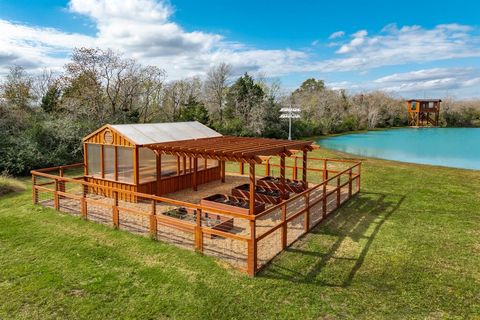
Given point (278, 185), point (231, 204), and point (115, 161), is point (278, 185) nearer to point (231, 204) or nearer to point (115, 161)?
point (231, 204)

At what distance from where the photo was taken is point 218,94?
121ft

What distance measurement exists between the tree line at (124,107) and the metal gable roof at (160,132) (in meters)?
7.50

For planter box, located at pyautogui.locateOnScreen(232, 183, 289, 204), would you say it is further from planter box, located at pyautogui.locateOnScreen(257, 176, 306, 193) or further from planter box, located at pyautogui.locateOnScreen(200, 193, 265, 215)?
planter box, located at pyautogui.locateOnScreen(200, 193, 265, 215)

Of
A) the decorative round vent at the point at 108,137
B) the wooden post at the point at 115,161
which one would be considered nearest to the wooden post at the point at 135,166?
the wooden post at the point at 115,161

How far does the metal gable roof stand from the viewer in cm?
1159

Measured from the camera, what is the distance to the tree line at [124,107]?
1816 cm

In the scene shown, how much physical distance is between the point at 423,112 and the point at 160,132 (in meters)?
63.7

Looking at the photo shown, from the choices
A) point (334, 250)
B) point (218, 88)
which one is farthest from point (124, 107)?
point (334, 250)

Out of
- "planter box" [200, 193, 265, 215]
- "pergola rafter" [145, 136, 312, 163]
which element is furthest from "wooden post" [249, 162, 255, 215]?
"planter box" [200, 193, 265, 215]

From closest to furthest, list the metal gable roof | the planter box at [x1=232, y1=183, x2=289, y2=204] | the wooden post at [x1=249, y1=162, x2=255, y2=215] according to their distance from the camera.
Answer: the wooden post at [x1=249, y1=162, x2=255, y2=215]
the planter box at [x1=232, y1=183, x2=289, y2=204]
the metal gable roof

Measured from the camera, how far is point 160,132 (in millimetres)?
12695

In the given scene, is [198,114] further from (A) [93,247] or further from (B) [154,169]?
(A) [93,247]

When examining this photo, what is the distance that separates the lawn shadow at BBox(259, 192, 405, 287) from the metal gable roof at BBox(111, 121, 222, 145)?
246 inches

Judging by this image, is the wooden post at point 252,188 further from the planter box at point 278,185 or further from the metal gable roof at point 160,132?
the metal gable roof at point 160,132
